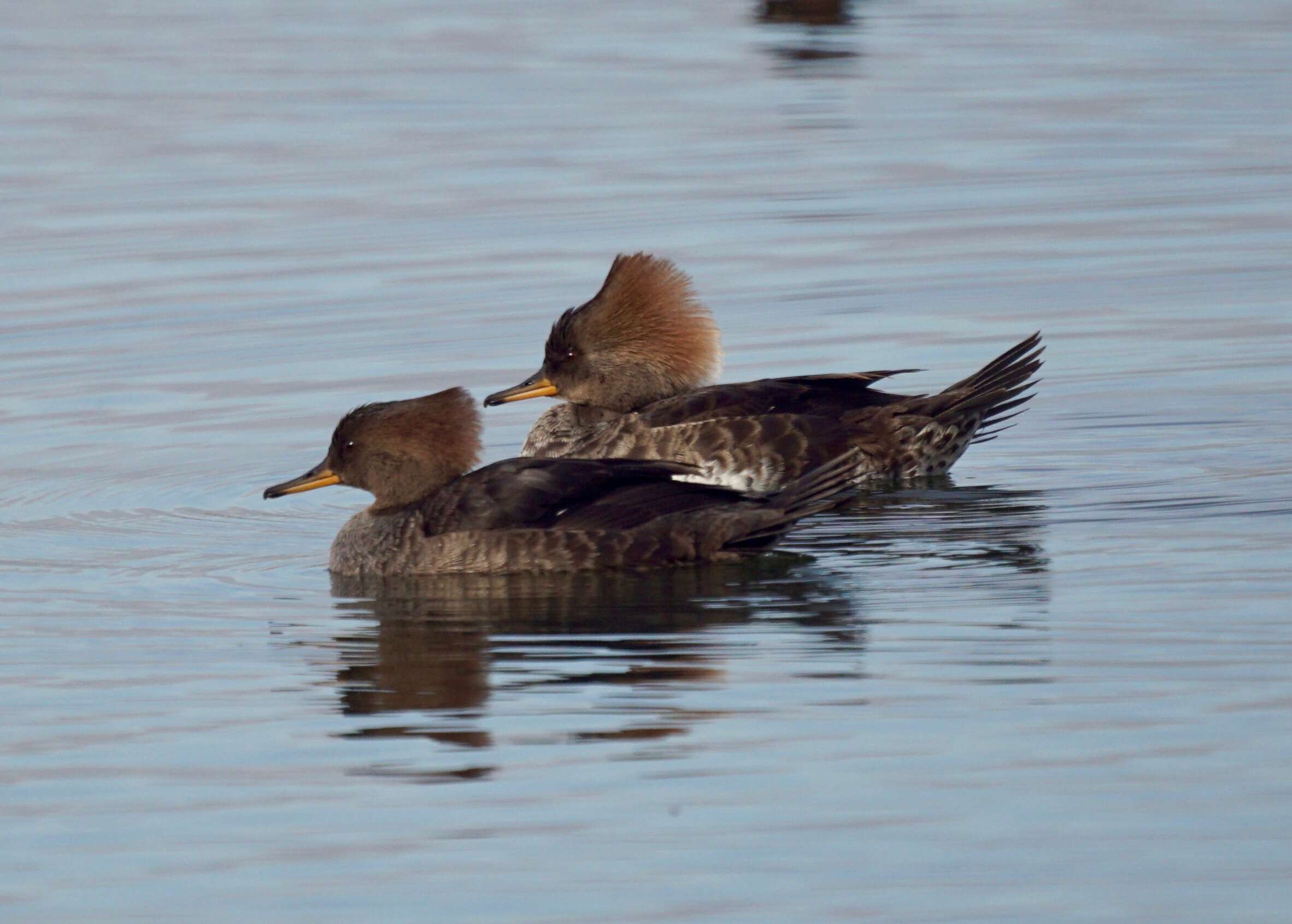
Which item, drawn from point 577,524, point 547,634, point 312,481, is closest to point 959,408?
point 577,524

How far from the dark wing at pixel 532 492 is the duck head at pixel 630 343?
7.81 feet

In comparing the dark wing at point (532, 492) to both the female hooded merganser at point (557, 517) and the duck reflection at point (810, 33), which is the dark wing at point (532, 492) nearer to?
the female hooded merganser at point (557, 517)

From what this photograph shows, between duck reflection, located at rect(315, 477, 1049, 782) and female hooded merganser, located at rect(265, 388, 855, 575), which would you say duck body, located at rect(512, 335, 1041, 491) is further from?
female hooded merganser, located at rect(265, 388, 855, 575)

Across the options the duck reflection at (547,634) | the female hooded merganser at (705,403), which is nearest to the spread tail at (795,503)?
the duck reflection at (547,634)

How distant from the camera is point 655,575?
10.5 metres

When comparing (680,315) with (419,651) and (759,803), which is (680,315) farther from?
(759,803)

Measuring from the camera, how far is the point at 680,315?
13.3 meters

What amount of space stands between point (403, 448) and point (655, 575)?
4.35 ft

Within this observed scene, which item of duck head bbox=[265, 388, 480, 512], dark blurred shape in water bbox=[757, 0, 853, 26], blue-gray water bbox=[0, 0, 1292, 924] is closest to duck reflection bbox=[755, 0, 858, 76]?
dark blurred shape in water bbox=[757, 0, 853, 26]

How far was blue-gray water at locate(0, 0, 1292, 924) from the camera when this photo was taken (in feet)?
22.8

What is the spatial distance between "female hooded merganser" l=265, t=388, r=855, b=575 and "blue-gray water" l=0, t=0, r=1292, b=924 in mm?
186

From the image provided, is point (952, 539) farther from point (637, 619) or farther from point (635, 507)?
point (637, 619)

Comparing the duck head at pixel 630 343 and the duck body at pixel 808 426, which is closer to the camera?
the duck body at pixel 808 426

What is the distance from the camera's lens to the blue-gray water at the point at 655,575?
6.94 meters
